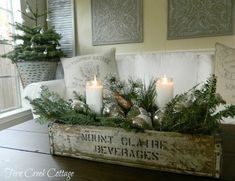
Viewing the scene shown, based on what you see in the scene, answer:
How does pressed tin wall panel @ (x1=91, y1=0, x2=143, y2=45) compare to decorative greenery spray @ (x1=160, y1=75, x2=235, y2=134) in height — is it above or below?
above

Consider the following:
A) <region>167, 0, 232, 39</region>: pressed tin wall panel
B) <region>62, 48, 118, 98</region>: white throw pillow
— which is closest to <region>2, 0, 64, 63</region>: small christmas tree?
<region>62, 48, 118, 98</region>: white throw pillow

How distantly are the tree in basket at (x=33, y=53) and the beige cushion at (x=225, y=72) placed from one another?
4.74 ft

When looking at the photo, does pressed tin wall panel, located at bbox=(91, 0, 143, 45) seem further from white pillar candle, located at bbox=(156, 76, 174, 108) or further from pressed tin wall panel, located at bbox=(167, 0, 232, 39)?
white pillar candle, located at bbox=(156, 76, 174, 108)

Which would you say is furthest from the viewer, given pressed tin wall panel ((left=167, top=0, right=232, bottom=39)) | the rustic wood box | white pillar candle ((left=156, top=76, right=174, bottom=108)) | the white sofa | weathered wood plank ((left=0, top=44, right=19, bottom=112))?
weathered wood plank ((left=0, top=44, right=19, bottom=112))

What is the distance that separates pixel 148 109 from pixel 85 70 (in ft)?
4.38

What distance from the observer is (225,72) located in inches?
63.4

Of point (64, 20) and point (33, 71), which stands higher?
point (64, 20)

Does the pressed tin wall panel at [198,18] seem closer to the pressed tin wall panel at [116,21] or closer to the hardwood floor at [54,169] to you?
the pressed tin wall panel at [116,21]

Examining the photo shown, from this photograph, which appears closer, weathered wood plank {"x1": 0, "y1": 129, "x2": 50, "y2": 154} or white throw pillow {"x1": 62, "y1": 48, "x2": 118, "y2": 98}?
weathered wood plank {"x1": 0, "y1": 129, "x2": 50, "y2": 154}

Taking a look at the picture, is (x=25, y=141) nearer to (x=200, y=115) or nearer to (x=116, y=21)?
(x=200, y=115)

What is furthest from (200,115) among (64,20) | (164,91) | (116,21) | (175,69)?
(64,20)

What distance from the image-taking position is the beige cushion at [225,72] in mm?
1541

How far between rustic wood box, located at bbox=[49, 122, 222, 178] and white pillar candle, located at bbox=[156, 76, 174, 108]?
0.48ft

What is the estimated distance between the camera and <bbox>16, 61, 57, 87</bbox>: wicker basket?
2.06m
